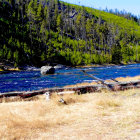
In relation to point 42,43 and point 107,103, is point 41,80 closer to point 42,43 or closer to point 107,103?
point 107,103

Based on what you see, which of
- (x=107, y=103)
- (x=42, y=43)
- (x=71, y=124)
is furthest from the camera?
(x=42, y=43)

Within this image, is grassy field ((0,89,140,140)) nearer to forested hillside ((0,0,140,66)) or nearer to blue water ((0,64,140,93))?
blue water ((0,64,140,93))

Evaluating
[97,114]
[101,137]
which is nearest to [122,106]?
[97,114]

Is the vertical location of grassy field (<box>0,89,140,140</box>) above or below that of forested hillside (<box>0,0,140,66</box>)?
below

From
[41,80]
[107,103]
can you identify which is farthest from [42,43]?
[107,103]

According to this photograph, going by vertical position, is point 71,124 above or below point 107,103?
below

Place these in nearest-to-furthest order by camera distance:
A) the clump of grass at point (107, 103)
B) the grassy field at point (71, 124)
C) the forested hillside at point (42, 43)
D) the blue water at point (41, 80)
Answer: the grassy field at point (71, 124) → the clump of grass at point (107, 103) → the blue water at point (41, 80) → the forested hillside at point (42, 43)

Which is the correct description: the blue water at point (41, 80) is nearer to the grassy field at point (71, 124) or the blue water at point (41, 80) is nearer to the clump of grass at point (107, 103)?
the clump of grass at point (107, 103)

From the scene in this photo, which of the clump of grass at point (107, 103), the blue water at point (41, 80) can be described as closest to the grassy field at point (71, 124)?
the clump of grass at point (107, 103)

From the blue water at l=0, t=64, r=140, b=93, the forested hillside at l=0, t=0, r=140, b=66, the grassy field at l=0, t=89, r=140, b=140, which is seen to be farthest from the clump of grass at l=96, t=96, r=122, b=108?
the forested hillside at l=0, t=0, r=140, b=66

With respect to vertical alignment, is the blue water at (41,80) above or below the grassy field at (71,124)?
below

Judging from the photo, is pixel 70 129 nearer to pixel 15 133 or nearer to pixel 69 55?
pixel 15 133

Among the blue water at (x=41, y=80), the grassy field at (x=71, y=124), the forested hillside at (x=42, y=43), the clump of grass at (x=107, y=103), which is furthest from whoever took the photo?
the forested hillside at (x=42, y=43)

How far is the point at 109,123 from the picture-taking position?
6.46m
